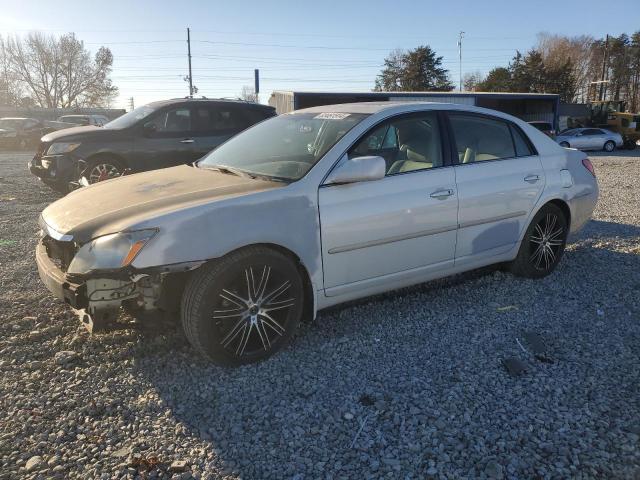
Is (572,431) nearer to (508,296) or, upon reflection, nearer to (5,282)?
(508,296)

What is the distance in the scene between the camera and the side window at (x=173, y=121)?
9250mm

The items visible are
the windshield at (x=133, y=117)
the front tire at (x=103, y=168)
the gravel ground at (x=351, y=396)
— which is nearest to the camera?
the gravel ground at (x=351, y=396)

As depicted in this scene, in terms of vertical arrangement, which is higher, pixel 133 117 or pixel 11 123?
pixel 11 123

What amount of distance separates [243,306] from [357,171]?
3.75 ft

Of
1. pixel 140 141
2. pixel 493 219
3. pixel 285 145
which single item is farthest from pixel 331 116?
pixel 140 141

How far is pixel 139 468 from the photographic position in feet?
7.97

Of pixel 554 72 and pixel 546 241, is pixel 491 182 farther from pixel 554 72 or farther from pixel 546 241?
pixel 554 72

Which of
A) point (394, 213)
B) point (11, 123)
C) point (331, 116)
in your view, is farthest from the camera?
point (11, 123)

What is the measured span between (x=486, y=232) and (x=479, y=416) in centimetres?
196

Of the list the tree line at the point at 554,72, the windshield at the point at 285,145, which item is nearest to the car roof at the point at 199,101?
the windshield at the point at 285,145

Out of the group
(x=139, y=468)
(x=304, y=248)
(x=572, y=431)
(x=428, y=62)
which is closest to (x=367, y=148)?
(x=304, y=248)

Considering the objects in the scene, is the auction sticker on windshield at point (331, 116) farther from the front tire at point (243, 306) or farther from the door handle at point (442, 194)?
the front tire at point (243, 306)

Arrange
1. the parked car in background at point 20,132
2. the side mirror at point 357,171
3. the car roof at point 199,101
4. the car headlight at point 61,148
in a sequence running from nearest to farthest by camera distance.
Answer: the side mirror at point 357,171, the car headlight at point 61,148, the car roof at point 199,101, the parked car in background at point 20,132

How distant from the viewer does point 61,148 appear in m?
9.00
